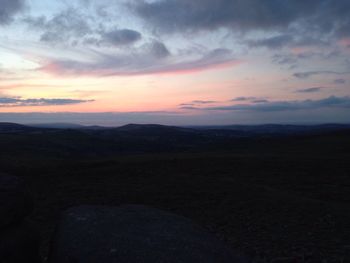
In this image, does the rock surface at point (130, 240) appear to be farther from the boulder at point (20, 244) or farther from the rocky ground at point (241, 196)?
the rocky ground at point (241, 196)

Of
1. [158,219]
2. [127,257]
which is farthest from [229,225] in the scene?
[127,257]

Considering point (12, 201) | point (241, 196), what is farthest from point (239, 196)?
point (12, 201)

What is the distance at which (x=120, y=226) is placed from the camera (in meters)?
8.04

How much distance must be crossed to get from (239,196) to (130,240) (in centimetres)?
997

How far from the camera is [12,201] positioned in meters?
8.22

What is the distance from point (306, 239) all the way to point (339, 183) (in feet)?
33.8

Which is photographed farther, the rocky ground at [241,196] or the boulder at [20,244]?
the rocky ground at [241,196]

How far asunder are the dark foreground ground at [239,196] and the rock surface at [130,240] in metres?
2.76

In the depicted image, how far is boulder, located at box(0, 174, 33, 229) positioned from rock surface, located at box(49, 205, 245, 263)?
0.85 metres

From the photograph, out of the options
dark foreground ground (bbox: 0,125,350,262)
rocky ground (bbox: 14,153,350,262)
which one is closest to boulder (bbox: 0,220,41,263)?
dark foreground ground (bbox: 0,125,350,262)

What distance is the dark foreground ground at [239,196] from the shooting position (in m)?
11.2

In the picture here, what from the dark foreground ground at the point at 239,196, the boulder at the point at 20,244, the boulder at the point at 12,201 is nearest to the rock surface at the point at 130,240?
A: the boulder at the point at 20,244

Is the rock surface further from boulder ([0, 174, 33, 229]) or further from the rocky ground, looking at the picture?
the rocky ground

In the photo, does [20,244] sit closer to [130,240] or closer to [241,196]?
[130,240]
